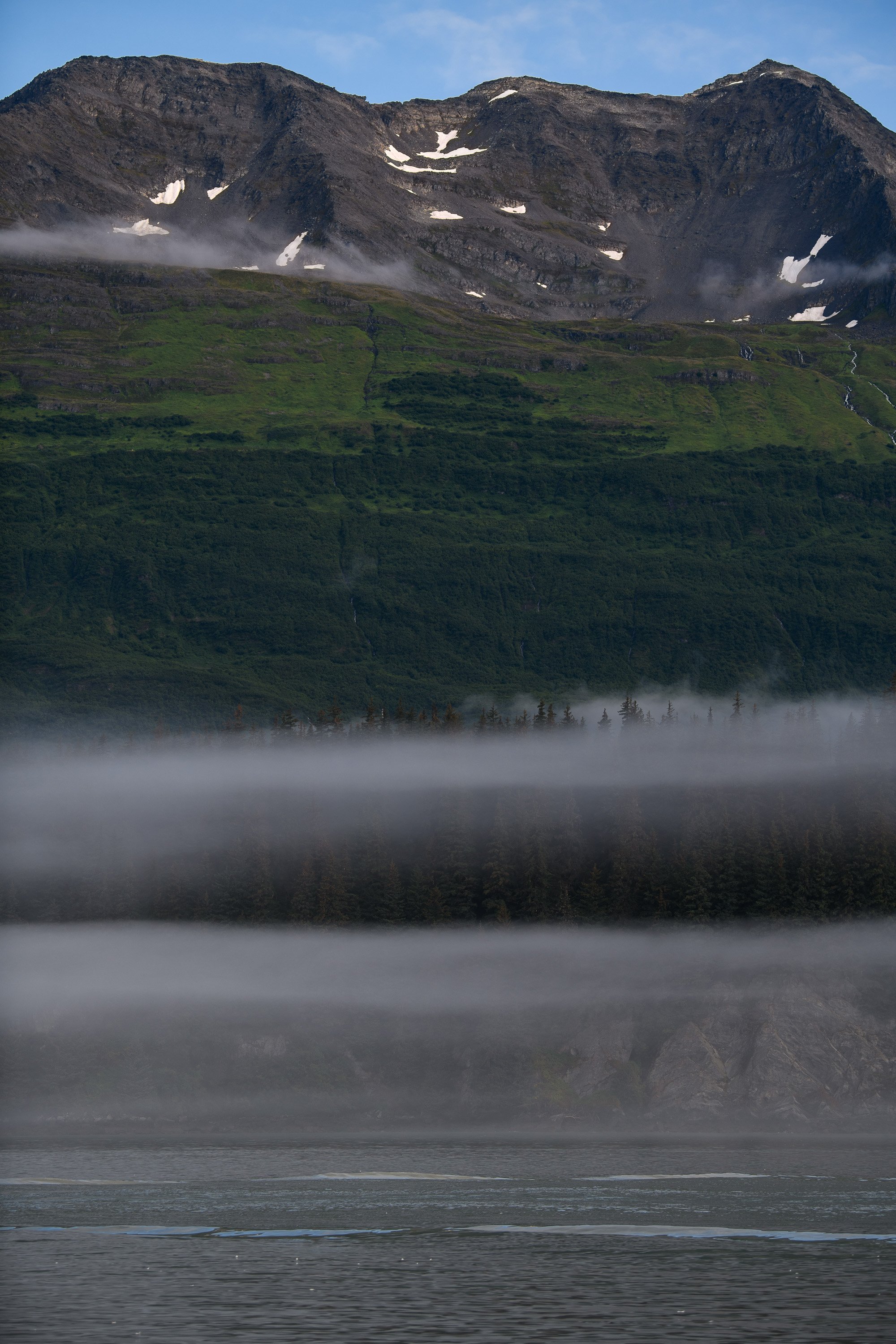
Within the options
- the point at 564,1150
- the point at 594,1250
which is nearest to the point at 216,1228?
the point at 594,1250

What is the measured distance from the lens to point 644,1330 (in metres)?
77.9

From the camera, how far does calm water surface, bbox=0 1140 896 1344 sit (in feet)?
266

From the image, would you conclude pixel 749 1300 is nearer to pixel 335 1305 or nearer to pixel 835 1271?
pixel 835 1271

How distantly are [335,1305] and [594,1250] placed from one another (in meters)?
25.0

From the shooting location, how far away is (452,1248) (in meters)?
109

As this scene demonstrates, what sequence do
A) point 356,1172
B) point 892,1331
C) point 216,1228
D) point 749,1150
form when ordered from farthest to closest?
point 749,1150
point 356,1172
point 216,1228
point 892,1331

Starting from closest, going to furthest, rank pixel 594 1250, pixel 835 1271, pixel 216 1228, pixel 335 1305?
1. pixel 335 1305
2. pixel 835 1271
3. pixel 594 1250
4. pixel 216 1228

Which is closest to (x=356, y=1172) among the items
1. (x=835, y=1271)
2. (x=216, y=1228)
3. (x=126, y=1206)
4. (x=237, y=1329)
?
(x=126, y=1206)

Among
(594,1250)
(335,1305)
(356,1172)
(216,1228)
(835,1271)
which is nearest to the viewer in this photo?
(335,1305)

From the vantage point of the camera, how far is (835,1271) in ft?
316

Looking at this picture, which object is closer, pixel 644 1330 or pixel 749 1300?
pixel 644 1330

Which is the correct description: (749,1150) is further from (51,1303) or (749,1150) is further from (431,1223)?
(51,1303)

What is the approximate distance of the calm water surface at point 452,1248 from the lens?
8100cm

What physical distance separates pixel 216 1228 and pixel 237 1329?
129 ft
